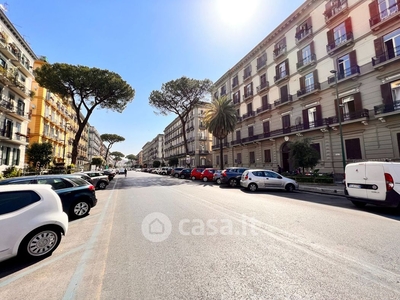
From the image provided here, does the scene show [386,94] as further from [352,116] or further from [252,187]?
[252,187]

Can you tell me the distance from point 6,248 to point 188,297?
3245 millimetres

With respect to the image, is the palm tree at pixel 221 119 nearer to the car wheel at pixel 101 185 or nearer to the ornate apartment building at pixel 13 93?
the car wheel at pixel 101 185

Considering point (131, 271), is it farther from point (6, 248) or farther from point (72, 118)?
point (72, 118)

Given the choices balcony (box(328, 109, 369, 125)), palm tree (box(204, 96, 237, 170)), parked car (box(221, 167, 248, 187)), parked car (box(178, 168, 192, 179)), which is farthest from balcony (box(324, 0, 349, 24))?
parked car (box(178, 168, 192, 179))

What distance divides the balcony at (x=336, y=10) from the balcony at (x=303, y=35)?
1.93 meters

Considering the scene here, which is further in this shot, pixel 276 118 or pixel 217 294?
pixel 276 118

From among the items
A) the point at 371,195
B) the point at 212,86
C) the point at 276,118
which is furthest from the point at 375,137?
the point at 212,86

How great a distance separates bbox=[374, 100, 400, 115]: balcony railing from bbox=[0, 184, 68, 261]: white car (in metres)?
21.4

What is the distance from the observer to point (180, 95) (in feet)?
121

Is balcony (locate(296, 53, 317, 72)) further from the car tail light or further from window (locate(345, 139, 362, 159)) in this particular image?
the car tail light

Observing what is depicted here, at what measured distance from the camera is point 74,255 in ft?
12.9

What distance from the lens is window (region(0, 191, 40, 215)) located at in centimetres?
356

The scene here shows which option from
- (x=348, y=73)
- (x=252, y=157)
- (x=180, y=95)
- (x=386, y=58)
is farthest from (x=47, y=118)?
(x=386, y=58)

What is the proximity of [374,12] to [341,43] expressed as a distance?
2.90m
